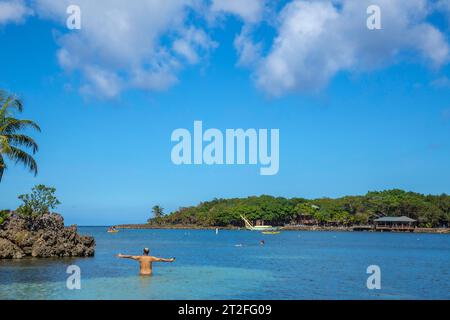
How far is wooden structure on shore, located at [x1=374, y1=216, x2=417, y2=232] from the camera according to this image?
493 feet

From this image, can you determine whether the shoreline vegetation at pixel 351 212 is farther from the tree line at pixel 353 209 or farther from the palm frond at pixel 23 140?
the palm frond at pixel 23 140

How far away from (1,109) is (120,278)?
13197 mm

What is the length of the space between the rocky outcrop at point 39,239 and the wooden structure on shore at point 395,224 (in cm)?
12559

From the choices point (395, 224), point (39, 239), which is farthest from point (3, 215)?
point (395, 224)

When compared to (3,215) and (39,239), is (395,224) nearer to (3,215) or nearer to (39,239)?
(39,239)

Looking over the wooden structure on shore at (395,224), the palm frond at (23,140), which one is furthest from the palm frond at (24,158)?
the wooden structure on shore at (395,224)

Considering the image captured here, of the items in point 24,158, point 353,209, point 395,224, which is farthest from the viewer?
point 353,209

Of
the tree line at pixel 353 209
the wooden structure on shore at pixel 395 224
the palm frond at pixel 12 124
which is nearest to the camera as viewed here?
the palm frond at pixel 12 124

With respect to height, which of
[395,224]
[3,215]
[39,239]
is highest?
[3,215]

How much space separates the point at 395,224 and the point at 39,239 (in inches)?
5329

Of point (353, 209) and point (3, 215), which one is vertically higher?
point (3, 215)

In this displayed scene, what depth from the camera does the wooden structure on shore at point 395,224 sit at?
15025cm

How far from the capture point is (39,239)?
39750 mm
